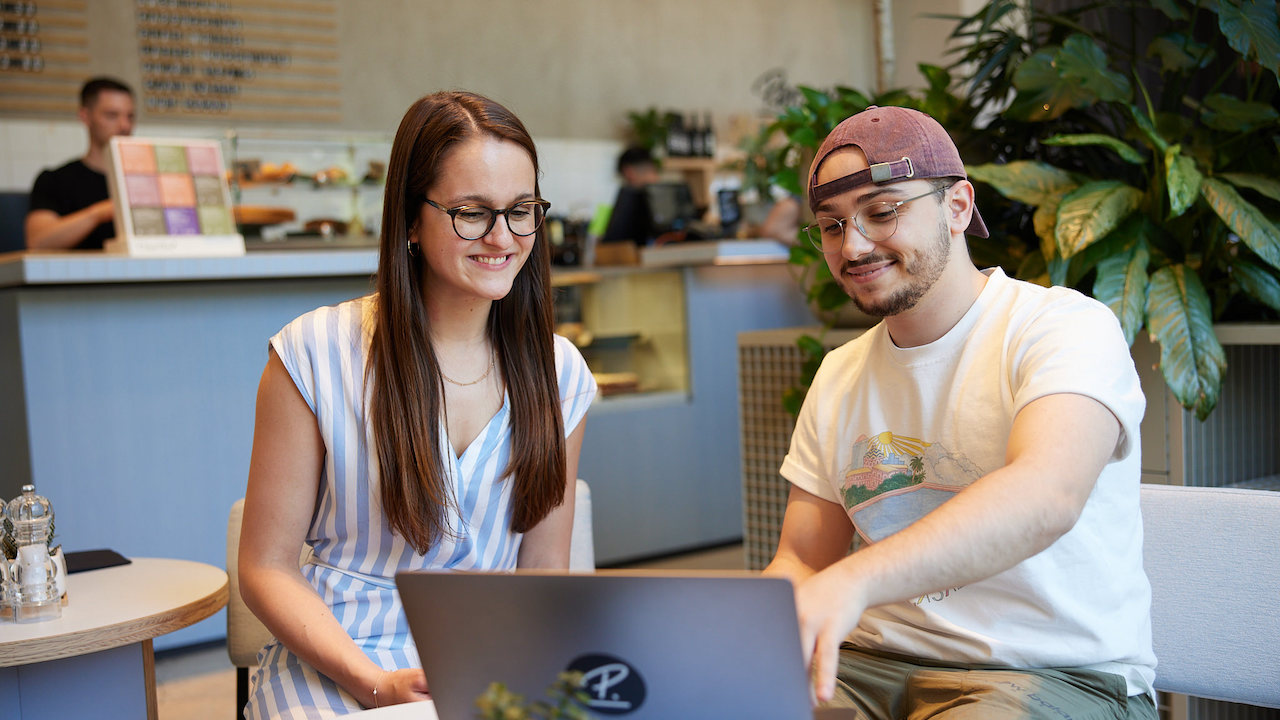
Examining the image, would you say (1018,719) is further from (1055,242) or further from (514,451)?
(1055,242)

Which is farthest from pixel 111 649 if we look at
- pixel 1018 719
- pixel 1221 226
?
pixel 1221 226

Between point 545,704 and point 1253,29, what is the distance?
2.24m

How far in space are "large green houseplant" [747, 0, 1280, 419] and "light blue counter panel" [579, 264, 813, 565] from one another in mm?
1398

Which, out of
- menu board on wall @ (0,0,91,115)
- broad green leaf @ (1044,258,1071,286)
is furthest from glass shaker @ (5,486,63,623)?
menu board on wall @ (0,0,91,115)

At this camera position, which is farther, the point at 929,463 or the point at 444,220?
the point at 444,220

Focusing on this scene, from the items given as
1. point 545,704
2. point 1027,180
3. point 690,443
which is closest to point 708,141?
point 690,443

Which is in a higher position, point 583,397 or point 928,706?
point 583,397

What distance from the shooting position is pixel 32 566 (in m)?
1.66

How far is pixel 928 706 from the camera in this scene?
1349 millimetres

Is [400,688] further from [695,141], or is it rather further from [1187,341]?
[695,141]

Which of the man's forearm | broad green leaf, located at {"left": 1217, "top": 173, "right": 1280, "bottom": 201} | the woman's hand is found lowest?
the woman's hand

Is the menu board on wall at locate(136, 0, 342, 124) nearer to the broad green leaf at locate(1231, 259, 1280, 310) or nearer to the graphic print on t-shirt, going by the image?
the broad green leaf at locate(1231, 259, 1280, 310)

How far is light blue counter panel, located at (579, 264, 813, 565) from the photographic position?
4.20m

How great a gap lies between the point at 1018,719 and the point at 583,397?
2.78ft
